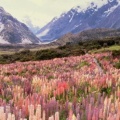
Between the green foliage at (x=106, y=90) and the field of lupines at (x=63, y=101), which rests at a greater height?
the field of lupines at (x=63, y=101)

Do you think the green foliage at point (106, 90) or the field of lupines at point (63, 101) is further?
the green foliage at point (106, 90)

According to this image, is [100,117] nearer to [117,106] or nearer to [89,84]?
[117,106]

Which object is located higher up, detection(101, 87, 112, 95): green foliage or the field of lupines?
the field of lupines

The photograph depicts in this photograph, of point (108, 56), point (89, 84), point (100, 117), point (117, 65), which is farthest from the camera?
point (108, 56)

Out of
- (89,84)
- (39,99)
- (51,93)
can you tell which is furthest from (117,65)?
(39,99)

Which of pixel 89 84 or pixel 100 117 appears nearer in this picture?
pixel 100 117

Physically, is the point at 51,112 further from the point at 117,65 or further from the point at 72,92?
the point at 117,65

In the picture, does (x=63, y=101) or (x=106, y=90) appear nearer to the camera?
(x=63, y=101)

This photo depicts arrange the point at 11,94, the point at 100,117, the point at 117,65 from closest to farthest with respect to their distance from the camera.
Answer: the point at 100,117 < the point at 11,94 < the point at 117,65

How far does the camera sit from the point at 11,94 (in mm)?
5941

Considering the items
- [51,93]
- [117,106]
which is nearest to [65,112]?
[117,106]

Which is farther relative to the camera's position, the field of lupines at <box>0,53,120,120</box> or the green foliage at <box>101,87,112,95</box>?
the green foliage at <box>101,87,112,95</box>

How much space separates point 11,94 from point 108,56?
20.0 meters

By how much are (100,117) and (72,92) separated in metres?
2.62
